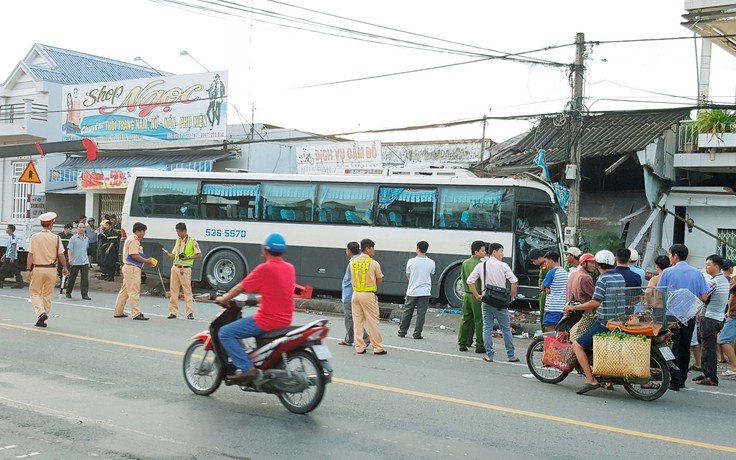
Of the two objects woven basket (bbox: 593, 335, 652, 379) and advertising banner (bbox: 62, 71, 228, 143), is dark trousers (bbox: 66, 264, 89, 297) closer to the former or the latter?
advertising banner (bbox: 62, 71, 228, 143)

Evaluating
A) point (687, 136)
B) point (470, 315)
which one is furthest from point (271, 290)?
point (687, 136)

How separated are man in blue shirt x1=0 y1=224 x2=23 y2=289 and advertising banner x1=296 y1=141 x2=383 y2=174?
10.4 m

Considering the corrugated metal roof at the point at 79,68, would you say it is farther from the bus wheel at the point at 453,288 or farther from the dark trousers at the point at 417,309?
the dark trousers at the point at 417,309

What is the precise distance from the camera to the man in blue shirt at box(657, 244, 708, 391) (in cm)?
948

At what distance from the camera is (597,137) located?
71.2 feet

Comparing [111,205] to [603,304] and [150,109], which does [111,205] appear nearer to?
[150,109]

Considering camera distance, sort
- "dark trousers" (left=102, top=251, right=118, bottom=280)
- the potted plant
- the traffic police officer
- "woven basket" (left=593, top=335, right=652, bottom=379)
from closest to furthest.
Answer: "woven basket" (left=593, top=335, right=652, bottom=379) → the traffic police officer → the potted plant → "dark trousers" (left=102, top=251, right=118, bottom=280)

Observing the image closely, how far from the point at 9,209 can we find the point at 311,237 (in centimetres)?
2118

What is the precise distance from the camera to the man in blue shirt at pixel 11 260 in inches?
779

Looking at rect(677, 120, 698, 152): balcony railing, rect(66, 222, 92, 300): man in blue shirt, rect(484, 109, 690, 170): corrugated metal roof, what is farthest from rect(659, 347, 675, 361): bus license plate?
rect(677, 120, 698, 152): balcony railing

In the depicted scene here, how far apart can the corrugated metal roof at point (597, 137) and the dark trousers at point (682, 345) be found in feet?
33.3

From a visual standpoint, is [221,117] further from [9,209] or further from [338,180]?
[9,209]

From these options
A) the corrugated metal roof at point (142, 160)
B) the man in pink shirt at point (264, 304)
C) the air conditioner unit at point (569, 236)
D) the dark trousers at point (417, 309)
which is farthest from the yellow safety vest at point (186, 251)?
the corrugated metal roof at point (142, 160)

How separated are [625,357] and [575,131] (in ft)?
31.2
